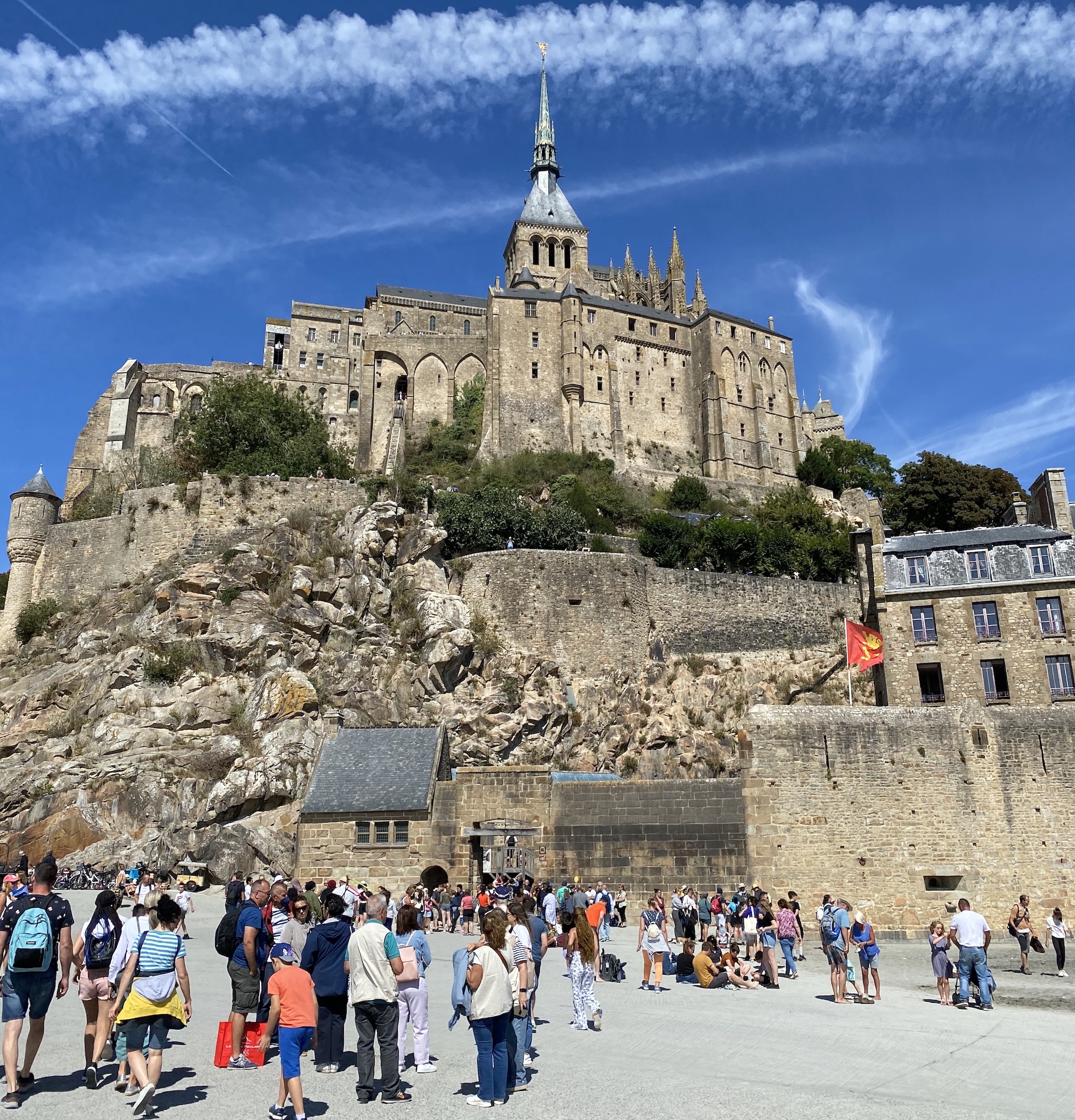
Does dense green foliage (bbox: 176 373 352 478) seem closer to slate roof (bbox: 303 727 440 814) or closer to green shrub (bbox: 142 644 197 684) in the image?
green shrub (bbox: 142 644 197 684)

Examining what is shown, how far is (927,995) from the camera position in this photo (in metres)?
14.7

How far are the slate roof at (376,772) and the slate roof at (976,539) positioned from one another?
17.8 meters

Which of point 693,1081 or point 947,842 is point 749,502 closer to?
point 947,842

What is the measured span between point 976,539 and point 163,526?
31823mm

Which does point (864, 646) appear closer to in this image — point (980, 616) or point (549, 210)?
point (980, 616)

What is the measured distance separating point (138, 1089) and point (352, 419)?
65.0 meters

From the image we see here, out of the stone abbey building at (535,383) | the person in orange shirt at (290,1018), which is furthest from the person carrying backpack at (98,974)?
the stone abbey building at (535,383)

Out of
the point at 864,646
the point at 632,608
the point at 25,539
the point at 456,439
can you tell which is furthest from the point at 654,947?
the point at 456,439

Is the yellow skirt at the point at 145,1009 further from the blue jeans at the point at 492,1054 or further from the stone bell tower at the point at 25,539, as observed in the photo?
the stone bell tower at the point at 25,539

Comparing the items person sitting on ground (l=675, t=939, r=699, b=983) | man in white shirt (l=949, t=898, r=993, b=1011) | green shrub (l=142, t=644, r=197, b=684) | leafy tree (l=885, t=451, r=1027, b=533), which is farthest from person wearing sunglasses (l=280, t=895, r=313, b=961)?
leafy tree (l=885, t=451, r=1027, b=533)

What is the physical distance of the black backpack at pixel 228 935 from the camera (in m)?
8.88

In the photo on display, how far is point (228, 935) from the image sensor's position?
352 inches

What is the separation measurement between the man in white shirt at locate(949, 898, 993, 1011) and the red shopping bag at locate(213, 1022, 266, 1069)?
929cm

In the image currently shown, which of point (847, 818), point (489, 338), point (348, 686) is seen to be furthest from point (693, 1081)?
point (489, 338)
